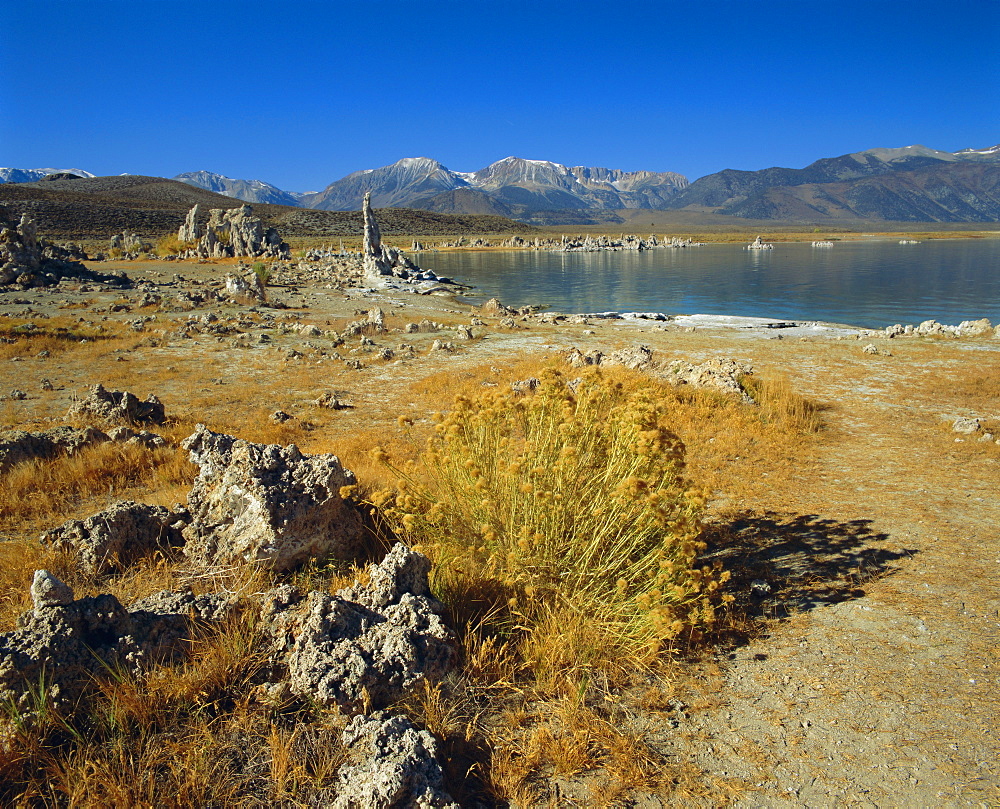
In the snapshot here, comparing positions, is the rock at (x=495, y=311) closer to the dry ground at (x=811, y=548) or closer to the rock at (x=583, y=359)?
the dry ground at (x=811, y=548)

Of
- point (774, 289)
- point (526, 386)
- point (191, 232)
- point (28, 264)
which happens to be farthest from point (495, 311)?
point (191, 232)

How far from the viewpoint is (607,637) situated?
303 cm

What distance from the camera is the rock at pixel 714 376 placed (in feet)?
29.0

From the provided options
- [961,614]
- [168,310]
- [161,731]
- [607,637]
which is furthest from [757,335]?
[168,310]

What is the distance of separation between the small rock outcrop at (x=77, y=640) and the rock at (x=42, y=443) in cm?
377

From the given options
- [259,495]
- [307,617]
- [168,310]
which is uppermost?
[168,310]

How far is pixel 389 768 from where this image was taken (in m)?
2.06

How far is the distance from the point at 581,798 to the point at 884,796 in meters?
1.27

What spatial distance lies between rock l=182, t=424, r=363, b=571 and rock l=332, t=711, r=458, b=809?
1.42 metres

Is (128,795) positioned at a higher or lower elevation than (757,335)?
lower

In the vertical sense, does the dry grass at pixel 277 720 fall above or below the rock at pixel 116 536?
below

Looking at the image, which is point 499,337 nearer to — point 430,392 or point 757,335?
point 430,392

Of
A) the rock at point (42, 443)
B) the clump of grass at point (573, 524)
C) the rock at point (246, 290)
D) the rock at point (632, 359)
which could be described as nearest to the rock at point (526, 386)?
the rock at point (632, 359)

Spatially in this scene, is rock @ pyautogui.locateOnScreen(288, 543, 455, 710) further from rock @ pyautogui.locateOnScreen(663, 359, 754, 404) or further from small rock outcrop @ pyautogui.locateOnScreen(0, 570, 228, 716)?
rock @ pyautogui.locateOnScreen(663, 359, 754, 404)
